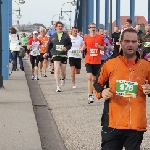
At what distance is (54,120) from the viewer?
982 cm

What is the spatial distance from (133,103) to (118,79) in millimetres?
245

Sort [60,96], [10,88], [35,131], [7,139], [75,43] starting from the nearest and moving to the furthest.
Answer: [7,139] < [35,131] < [60,96] < [10,88] < [75,43]

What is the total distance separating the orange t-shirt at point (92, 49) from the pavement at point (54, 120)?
88 cm

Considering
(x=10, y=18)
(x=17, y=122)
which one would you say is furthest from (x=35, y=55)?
(x=10, y=18)

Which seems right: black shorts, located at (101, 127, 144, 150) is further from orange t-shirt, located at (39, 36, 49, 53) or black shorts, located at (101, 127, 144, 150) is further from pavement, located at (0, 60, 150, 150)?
orange t-shirt, located at (39, 36, 49, 53)

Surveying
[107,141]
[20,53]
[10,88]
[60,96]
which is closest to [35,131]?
[107,141]

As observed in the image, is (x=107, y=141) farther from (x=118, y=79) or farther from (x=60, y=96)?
(x=60, y=96)

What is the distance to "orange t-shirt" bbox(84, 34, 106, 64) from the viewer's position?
12773 millimetres

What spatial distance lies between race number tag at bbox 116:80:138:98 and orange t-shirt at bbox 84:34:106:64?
7654 mm

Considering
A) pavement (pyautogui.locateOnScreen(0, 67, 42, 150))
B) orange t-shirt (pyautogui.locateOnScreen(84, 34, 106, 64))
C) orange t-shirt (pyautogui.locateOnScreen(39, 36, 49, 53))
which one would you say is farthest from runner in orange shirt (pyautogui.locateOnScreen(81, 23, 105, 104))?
orange t-shirt (pyautogui.locateOnScreen(39, 36, 49, 53))

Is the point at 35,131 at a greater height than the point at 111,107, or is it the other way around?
the point at 111,107

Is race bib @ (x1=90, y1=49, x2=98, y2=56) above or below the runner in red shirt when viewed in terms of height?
above

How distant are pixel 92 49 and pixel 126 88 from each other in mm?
7818

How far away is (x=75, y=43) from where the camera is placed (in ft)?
55.1
